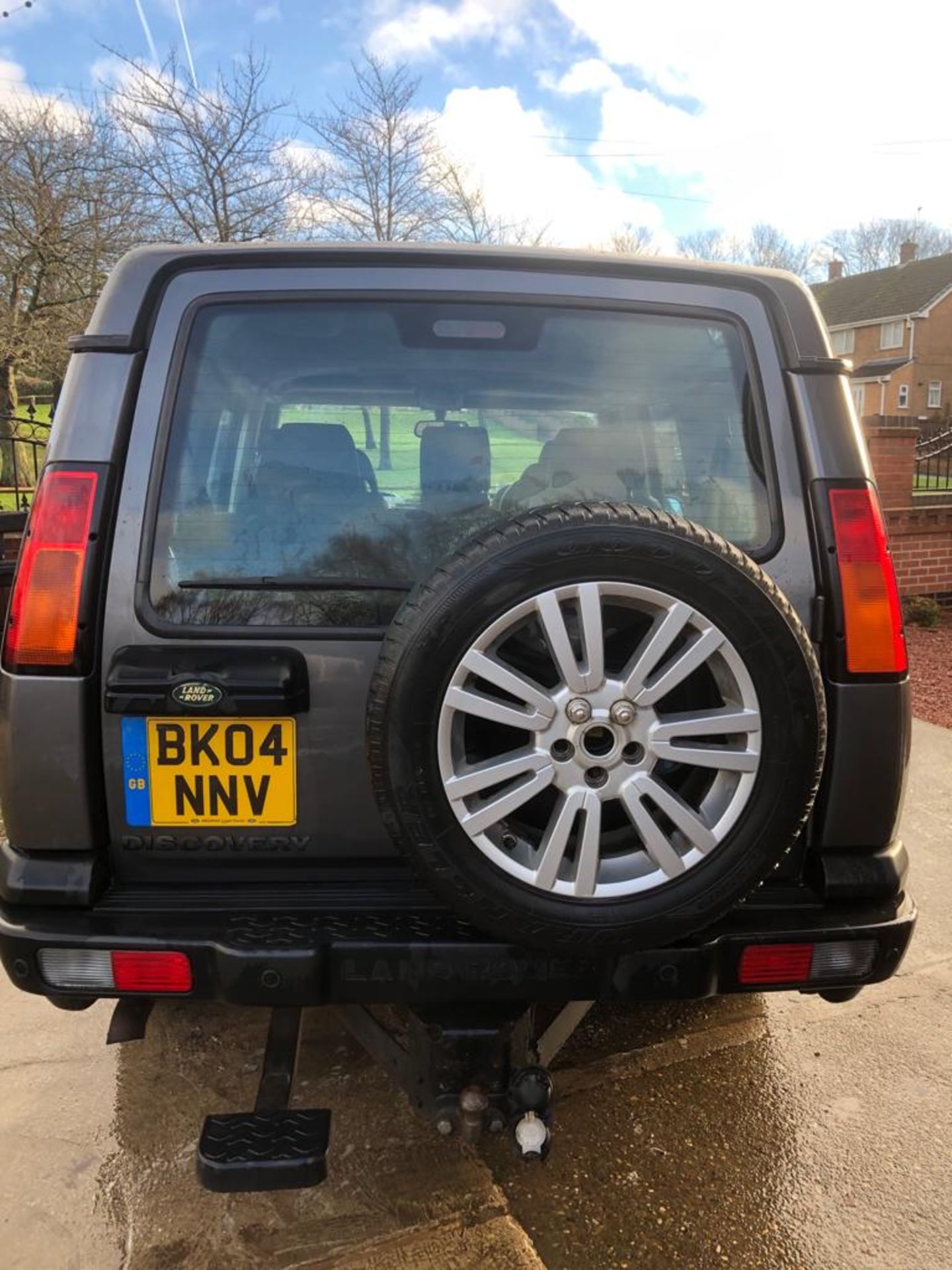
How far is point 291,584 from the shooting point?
1.85 meters

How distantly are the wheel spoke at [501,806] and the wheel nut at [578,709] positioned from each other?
113 millimetres

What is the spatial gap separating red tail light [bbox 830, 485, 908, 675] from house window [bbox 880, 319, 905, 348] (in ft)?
156

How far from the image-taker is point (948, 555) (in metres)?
8.17

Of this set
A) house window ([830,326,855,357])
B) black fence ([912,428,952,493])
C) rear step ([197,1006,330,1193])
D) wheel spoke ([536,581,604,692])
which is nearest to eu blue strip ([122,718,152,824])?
rear step ([197,1006,330,1193])

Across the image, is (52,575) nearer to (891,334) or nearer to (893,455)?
(893,455)

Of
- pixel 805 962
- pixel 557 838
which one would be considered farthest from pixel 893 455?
pixel 557 838

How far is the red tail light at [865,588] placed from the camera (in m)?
1.87

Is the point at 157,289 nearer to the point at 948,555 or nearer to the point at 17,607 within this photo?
Result: the point at 17,607

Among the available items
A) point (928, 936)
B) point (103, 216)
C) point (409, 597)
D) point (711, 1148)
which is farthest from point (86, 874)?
point (103, 216)

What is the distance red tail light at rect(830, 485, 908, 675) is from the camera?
1870 mm

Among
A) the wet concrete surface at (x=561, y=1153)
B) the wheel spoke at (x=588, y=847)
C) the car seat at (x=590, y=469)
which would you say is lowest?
the wet concrete surface at (x=561, y=1153)

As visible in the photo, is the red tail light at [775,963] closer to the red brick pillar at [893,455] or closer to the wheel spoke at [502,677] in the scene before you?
the wheel spoke at [502,677]

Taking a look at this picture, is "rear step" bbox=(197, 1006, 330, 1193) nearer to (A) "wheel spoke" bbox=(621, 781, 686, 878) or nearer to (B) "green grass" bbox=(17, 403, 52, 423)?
(A) "wheel spoke" bbox=(621, 781, 686, 878)

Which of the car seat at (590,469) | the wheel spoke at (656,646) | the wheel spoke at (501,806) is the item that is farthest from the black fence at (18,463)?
the wheel spoke at (656,646)
